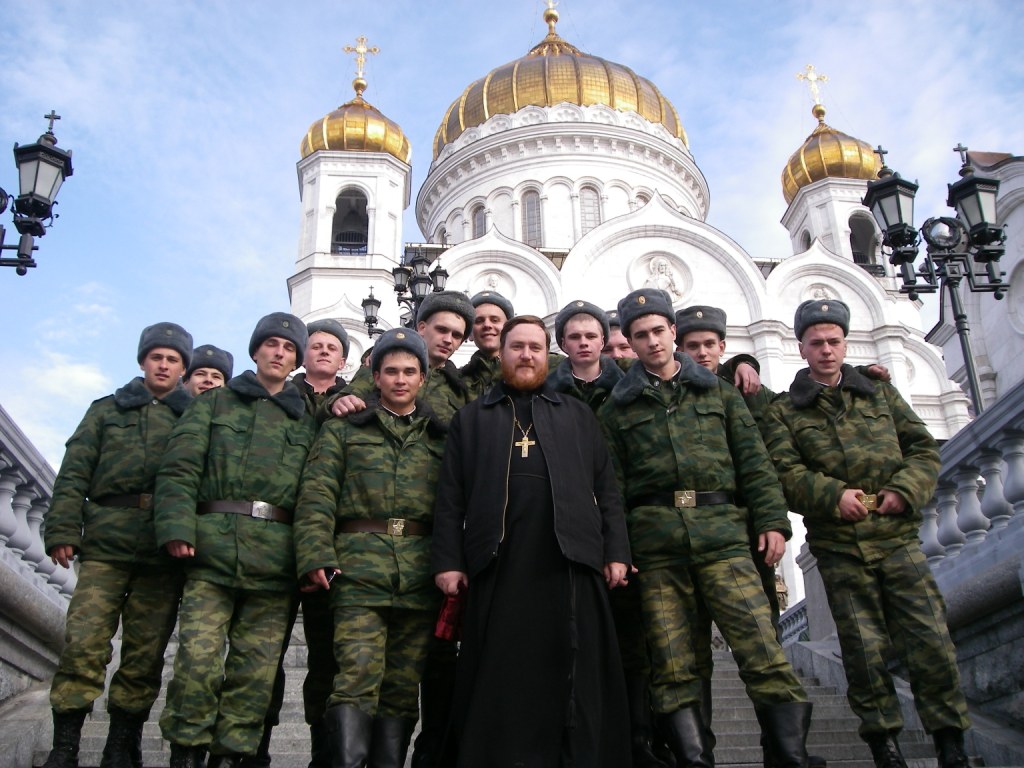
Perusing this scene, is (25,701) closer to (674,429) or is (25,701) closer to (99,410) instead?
(99,410)

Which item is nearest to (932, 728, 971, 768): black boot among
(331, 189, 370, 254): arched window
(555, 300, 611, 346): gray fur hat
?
(555, 300, 611, 346): gray fur hat

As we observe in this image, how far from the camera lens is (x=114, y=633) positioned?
4.18 m

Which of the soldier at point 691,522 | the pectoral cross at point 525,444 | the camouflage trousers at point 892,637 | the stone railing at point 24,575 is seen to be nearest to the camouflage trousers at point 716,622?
the soldier at point 691,522

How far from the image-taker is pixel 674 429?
4.07m

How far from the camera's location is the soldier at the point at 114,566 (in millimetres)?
4016

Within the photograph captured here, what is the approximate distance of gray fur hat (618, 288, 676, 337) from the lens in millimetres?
4328

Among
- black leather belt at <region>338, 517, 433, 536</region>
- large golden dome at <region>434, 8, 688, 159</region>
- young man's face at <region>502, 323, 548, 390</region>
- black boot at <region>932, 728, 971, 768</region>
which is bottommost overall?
black boot at <region>932, 728, 971, 768</region>

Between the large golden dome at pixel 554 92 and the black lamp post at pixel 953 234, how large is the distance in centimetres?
2137

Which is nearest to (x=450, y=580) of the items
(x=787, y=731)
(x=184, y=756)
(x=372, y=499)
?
(x=372, y=499)

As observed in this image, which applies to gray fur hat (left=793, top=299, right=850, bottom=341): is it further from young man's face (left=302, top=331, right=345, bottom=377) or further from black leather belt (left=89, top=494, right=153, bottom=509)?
black leather belt (left=89, top=494, right=153, bottom=509)

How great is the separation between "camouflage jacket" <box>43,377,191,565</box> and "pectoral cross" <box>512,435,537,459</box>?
5.72 feet

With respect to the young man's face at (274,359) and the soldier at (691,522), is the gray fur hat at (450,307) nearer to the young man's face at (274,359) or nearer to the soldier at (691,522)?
the young man's face at (274,359)

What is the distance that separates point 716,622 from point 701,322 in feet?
Answer: 5.77

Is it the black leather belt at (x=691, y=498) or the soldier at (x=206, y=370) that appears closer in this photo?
the black leather belt at (x=691, y=498)
